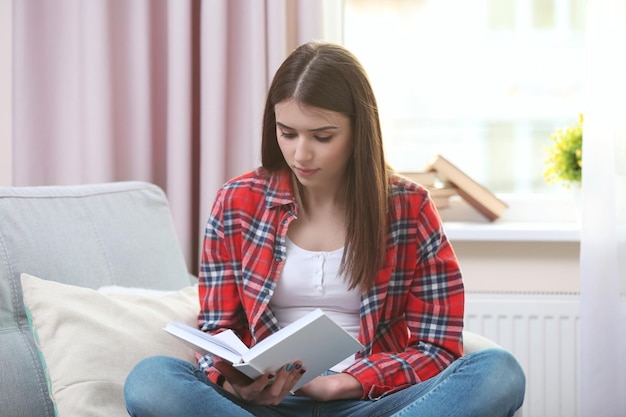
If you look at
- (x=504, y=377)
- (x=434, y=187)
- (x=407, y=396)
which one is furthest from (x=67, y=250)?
(x=434, y=187)

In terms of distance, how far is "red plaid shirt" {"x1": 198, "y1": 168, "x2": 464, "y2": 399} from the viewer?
5.49 feet

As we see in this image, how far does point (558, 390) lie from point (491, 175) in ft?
2.21

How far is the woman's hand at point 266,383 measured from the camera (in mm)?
1393

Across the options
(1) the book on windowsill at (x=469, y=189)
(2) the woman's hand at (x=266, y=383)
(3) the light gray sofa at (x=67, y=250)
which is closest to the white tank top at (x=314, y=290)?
(2) the woman's hand at (x=266, y=383)

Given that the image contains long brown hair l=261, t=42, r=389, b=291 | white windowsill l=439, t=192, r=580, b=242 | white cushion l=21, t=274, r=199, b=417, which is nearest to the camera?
white cushion l=21, t=274, r=199, b=417

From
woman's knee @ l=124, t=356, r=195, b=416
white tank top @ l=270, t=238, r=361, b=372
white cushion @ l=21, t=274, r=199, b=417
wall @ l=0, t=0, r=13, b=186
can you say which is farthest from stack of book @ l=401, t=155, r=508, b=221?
woman's knee @ l=124, t=356, r=195, b=416

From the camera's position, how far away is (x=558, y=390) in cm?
250

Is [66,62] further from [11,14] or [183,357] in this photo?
[183,357]

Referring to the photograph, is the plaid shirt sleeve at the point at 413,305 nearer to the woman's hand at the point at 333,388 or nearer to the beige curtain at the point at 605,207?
the woman's hand at the point at 333,388

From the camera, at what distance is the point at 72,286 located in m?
1.67

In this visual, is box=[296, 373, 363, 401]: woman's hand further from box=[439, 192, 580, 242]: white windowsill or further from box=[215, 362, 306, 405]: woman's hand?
box=[439, 192, 580, 242]: white windowsill

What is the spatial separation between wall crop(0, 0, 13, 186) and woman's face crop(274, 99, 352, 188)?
1194 millimetres

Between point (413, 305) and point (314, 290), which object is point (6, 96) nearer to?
point (314, 290)

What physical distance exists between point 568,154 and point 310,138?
3.76 feet
